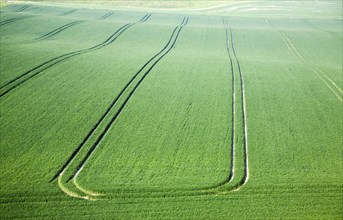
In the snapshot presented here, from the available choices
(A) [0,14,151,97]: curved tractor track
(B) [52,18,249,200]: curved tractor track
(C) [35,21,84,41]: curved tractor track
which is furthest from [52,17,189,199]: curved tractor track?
(C) [35,21,84,41]: curved tractor track

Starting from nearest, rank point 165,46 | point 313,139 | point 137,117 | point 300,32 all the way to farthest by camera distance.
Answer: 1. point 313,139
2. point 137,117
3. point 165,46
4. point 300,32

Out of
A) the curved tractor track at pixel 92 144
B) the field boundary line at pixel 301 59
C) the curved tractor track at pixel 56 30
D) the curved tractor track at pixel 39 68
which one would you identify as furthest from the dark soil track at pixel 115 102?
the field boundary line at pixel 301 59

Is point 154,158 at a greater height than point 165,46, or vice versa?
point 165,46

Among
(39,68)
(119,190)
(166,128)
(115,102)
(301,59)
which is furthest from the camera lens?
(301,59)

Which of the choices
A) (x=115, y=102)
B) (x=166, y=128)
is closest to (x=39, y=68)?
(x=115, y=102)

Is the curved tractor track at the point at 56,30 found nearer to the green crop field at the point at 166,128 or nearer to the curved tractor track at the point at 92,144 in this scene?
the green crop field at the point at 166,128

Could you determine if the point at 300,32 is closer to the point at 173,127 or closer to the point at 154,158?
the point at 173,127

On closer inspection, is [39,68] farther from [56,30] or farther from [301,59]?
[301,59]

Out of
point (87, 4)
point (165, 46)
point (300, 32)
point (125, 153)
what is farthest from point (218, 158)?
point (87, 4)
